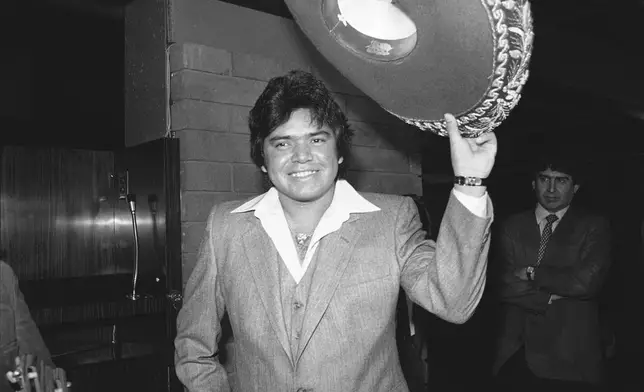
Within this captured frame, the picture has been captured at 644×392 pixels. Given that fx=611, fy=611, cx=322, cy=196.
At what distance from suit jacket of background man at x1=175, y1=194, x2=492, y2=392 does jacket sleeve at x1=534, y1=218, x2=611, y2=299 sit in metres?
1.72

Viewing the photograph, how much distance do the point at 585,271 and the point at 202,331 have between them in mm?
2110

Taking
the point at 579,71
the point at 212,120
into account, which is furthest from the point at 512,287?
the point at 579,71

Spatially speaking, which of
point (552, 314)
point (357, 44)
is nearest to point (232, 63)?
point (357, 44)

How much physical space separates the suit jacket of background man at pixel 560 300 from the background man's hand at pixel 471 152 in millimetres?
1979

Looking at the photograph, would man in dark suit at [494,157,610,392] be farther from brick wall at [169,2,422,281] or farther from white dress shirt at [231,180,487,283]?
white dress shirt at [231,180,487,283]

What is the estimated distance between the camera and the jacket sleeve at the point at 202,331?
145cm

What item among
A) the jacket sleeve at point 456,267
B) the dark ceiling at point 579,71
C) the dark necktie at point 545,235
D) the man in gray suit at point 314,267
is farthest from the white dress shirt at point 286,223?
the dark necktie at point 545,235

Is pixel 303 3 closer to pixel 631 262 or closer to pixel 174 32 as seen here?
pixel 174 32

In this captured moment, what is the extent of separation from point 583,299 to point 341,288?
1.99m

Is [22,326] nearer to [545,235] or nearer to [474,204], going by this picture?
[474,204]

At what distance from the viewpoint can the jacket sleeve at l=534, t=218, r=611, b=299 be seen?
2867 millimetres

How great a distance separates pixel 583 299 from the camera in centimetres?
290

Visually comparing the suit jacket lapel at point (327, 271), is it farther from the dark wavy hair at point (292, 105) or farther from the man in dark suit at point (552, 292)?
the man in dark suit at point (552, 292)

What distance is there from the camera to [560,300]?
291 centimetres
